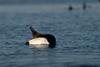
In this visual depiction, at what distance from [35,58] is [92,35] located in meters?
19.0

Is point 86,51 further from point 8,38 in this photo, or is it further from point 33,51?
point 8,38

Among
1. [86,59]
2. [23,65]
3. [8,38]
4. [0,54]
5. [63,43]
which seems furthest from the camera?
[8,38]

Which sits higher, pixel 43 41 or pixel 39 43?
pixel 43 41

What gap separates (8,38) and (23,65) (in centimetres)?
2088

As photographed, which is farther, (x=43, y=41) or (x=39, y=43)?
(x=39, y=43)

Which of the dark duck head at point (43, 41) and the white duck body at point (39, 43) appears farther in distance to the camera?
the white duck body at point (39, 43)

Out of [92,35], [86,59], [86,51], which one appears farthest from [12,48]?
[92,35]

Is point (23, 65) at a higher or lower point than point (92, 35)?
higher

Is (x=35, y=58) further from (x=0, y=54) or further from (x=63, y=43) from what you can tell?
(x=63, y=43)

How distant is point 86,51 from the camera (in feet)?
157

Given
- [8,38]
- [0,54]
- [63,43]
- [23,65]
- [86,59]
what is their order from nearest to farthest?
[23,65] < [86,59] < [0,54] < [63,43] < [8,38]

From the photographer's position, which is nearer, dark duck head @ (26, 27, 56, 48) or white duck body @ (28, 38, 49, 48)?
dark duck head @ (26, 27, 56, 48)

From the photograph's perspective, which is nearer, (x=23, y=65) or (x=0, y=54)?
(x=23, y=65)

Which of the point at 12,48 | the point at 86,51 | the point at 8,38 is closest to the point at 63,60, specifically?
the point at 86,51
